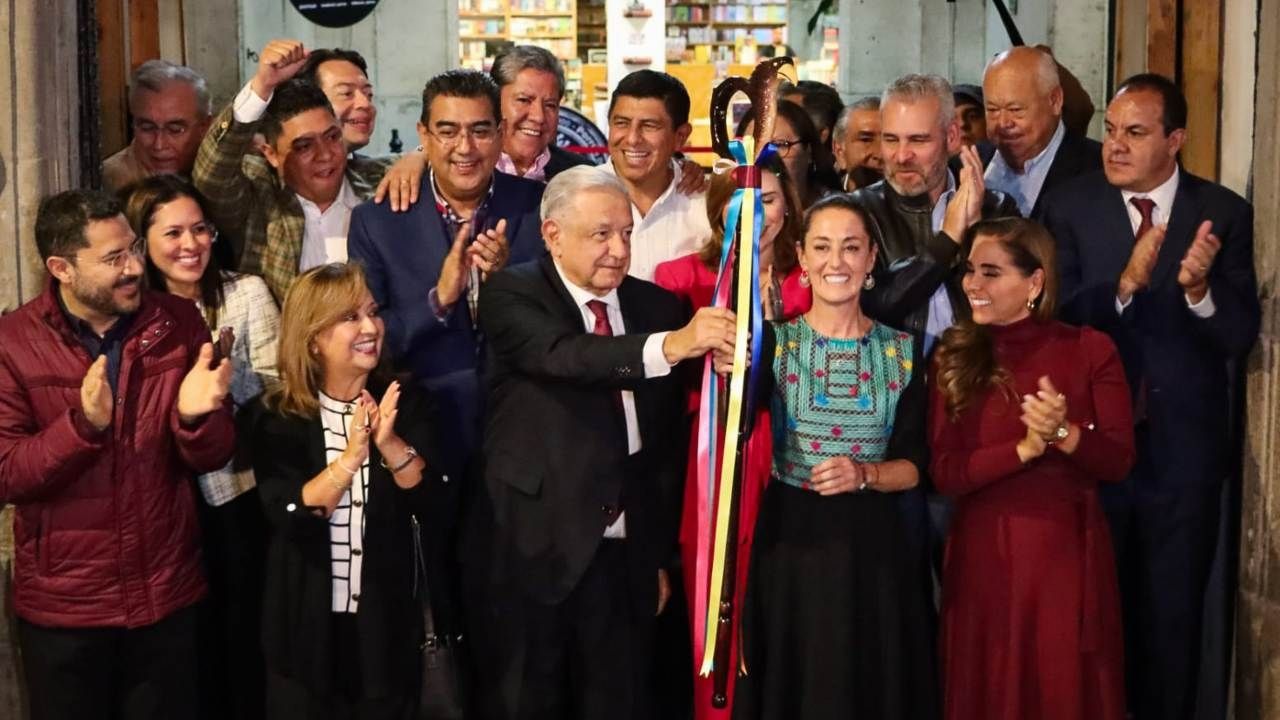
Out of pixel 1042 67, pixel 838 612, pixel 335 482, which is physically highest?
pixel 1042 67

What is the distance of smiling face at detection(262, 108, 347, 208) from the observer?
179 inches

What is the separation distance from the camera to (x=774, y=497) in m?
3.97

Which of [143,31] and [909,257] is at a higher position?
[143,31]

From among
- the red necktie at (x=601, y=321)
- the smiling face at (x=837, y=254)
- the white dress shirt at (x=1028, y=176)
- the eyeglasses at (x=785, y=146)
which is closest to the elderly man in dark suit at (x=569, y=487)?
the red necktie at (x=601, y=321)

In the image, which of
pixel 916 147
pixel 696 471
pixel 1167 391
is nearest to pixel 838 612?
pixel 696 471

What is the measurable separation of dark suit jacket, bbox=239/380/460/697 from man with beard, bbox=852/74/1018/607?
128cm

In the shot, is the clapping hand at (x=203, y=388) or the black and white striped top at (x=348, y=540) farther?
the black and white striped top at (x=348, y=540)

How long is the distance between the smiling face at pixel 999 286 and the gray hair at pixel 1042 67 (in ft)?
3.68

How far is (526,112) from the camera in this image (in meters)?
5.05

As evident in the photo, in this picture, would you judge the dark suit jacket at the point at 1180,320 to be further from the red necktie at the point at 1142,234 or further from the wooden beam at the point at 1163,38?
the wooden beam at the point at 1163,38

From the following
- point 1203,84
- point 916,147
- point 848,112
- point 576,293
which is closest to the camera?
point 576,293

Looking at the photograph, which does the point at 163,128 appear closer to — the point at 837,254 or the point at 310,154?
the point at 310,154

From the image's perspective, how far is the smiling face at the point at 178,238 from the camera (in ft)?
13.3

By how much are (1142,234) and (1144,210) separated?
13 centimetres
